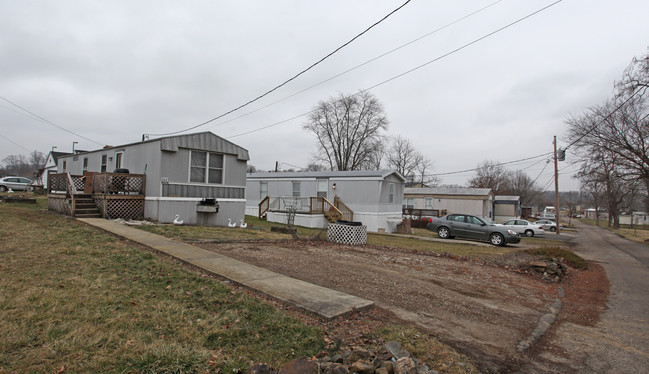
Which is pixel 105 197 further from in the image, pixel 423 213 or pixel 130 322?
pixel 423 213

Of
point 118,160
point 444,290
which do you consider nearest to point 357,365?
point 444,290

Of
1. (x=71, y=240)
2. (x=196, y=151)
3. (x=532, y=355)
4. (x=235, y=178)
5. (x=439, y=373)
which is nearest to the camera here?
(x=439, y=373)

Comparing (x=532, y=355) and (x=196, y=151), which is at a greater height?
(x=196, y=151)

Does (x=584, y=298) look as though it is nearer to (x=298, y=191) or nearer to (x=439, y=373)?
(x=439, y=373)

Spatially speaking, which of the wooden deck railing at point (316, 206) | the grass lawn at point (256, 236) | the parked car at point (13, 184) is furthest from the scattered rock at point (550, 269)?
the parked car at point (13, 184)

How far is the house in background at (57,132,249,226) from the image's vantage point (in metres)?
13.6

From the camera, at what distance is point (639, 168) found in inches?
877

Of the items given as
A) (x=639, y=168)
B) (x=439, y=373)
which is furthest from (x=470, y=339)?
(x=639, y=168)

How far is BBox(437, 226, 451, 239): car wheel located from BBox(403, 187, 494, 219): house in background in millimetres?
13832

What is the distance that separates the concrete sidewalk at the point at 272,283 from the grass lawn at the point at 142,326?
372mm

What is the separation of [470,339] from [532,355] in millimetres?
630

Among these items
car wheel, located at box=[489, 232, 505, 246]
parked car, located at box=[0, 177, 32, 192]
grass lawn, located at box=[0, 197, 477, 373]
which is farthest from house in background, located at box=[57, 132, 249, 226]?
parked car, located at box=[0, 177, 32, 192]

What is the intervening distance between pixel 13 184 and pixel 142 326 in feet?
119

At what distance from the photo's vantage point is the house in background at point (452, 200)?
3506 centimetres
